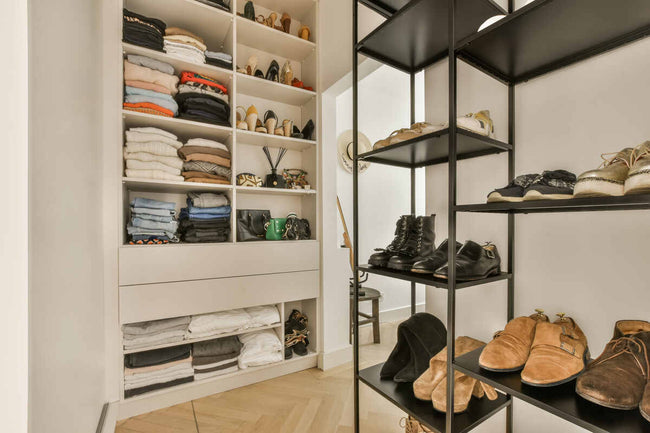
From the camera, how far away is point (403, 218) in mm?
1203

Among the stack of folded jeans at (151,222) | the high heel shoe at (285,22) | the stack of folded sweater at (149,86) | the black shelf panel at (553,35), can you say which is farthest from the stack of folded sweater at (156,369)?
the high heel shoe at (285,22)

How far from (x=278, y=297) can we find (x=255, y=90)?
1.51 m

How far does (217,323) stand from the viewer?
1.73 m

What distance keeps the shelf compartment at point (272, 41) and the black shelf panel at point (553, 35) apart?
5.29ft

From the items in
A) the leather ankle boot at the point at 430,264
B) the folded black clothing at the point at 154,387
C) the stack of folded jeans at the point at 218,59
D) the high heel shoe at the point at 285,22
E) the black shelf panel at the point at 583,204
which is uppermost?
the high heel shoe at the point at 285,22

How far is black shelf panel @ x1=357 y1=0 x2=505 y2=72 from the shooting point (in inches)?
35.1

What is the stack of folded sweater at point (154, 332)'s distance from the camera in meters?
1.54

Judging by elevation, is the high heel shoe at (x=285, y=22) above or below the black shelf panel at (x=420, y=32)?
above

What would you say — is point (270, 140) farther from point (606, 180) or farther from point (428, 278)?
point (606, 180)

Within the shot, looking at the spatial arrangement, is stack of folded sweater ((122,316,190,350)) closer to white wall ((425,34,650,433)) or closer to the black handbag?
the black handbag

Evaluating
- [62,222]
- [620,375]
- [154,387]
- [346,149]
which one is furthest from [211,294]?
[346,149]

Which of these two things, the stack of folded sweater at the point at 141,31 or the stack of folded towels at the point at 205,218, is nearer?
the stack of folded sweater at the point at 141,31

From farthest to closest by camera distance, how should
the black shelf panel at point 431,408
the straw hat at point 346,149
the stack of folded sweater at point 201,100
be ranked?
1. the straw hat at point 346,149
2. the stack of folded sweater at point 201,100
3. the black shelf panel at point 431,408

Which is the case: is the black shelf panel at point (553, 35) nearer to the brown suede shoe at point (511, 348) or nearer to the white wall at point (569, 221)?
the white wall at point (569, 221)
